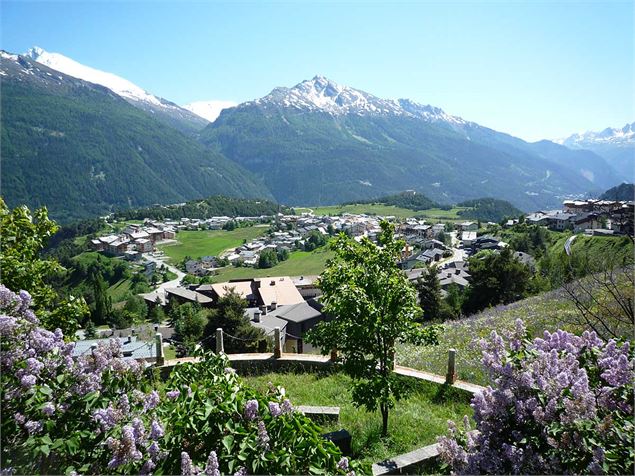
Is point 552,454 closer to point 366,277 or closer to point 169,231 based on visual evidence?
point 366,277

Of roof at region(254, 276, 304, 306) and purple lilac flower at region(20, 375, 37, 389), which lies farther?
roof at region(254, 276, 304, 306)

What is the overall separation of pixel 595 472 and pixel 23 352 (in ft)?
12.9

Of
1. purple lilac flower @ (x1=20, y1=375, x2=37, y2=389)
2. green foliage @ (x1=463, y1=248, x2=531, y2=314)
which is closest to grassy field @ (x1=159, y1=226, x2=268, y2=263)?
green foliage @ (x1=463, y1=248, x2=531, y2=314)

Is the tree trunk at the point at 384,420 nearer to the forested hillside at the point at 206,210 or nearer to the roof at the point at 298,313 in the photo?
the roof at the point at 298,313

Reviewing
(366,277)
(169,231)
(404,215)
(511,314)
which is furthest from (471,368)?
(404,215)

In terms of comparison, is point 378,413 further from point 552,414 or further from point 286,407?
point 286,407

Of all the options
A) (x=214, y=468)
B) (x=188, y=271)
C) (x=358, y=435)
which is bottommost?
(x=188, y=271)

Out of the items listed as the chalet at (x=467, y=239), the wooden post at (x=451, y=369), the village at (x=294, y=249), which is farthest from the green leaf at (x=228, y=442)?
the chalet at (x=467, y=239)

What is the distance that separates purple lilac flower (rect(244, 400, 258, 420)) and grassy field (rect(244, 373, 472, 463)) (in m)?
3.40

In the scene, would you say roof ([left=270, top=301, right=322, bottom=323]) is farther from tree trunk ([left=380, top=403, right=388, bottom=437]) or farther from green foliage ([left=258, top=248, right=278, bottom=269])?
green foliage ([left=258, top=248, right=278, bottom=269])

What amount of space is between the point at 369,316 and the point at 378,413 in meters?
2.82

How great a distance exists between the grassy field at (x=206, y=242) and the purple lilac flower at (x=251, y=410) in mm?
114059

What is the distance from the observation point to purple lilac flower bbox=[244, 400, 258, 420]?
116 inches

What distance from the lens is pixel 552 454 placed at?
114 inches
